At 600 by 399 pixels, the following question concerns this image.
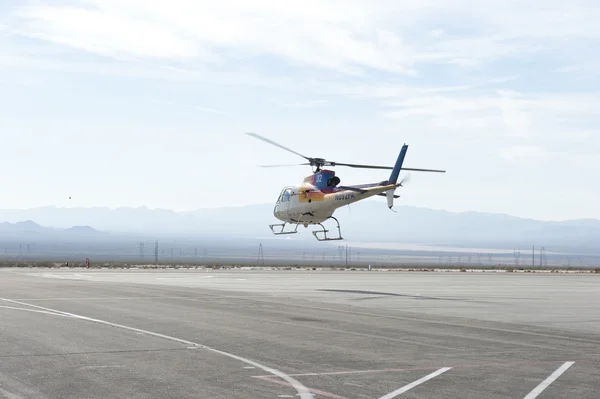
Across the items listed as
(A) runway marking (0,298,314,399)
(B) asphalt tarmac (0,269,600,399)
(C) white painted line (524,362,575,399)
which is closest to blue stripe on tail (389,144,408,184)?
(B) asphalt tarmac (0,269,600,399)

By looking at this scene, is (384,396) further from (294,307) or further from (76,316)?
(294,307)

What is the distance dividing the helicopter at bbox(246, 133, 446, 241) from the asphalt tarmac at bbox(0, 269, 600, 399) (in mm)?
13164

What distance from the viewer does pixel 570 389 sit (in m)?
13.5

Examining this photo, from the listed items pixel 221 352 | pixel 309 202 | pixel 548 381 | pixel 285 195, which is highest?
pixel 285 195

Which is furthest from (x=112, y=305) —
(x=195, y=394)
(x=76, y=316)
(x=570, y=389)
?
(x=570, y=389)

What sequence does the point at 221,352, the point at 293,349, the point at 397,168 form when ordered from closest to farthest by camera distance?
1. the point at 221,352
2. the point at 293,349
3. the point at 397,168

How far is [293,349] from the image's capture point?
1830 centimetres

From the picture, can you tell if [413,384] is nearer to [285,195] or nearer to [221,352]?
[221,352]

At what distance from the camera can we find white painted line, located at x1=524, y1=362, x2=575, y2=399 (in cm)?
1301

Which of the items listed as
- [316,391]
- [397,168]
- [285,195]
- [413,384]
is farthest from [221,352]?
[285,195]

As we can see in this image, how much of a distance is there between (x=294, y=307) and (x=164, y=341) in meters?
11.5

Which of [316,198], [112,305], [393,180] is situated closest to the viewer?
Answer: [112,305]

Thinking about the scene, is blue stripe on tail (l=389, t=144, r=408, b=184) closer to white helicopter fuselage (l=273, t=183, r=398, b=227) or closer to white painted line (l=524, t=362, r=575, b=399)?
white helicopter fuselage (l=273, t=183, r=398, b=227)

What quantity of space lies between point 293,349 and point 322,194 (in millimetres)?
31784
